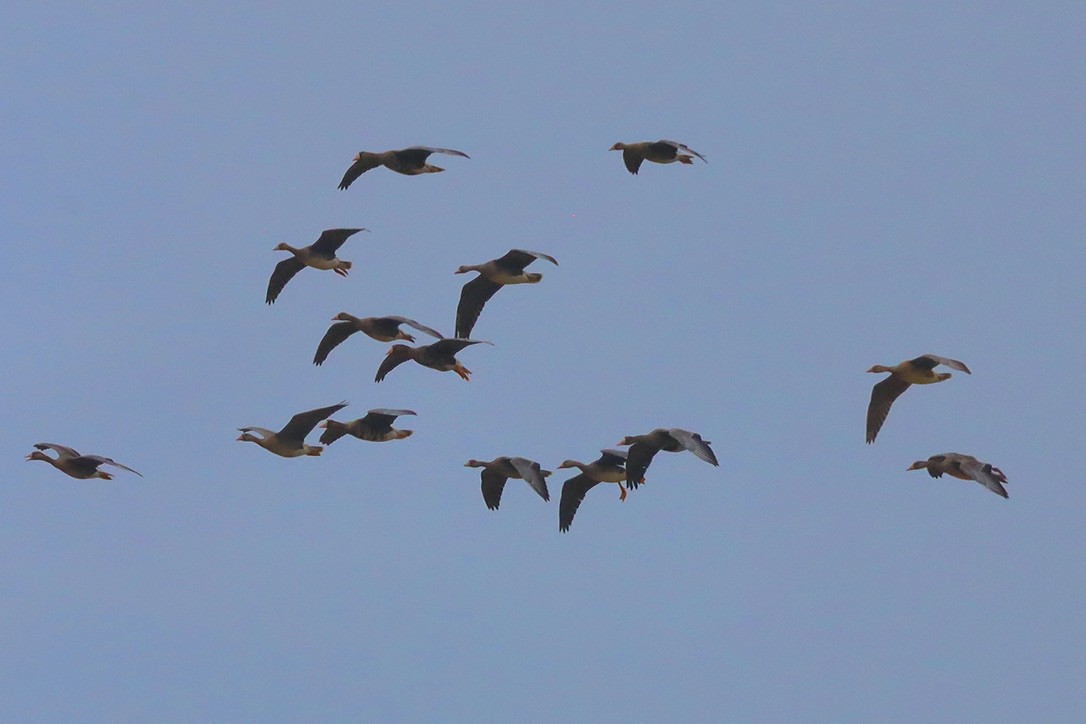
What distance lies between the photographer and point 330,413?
27.4 metres

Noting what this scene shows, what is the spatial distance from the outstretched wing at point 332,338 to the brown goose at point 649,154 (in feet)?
18.8

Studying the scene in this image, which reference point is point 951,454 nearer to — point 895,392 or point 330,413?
point 895,392

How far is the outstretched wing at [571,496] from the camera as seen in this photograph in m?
31.0

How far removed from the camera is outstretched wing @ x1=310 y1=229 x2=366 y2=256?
31.1 meters

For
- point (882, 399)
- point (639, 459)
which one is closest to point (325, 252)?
point (639, 459)

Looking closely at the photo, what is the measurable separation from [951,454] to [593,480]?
5.86 meters

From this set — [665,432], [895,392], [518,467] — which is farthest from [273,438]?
[895,392]

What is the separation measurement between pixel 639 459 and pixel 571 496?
3.06 m

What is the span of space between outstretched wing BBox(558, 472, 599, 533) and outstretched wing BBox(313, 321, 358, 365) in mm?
4679

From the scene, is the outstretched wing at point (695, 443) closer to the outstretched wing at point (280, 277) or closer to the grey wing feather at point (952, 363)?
the grey wing feather at point (952, 363)

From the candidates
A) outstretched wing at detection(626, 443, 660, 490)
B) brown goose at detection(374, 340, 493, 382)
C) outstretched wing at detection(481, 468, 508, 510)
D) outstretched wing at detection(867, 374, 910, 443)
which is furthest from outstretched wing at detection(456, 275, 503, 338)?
outstretched wing at detection(867, 374, 910, 443)

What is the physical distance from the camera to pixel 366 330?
30719 millimetres

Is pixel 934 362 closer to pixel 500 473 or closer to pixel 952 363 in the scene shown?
pixel 952 363

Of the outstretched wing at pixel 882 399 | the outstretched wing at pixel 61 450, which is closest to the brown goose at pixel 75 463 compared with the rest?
the outstretched wing at pixel 61 450
